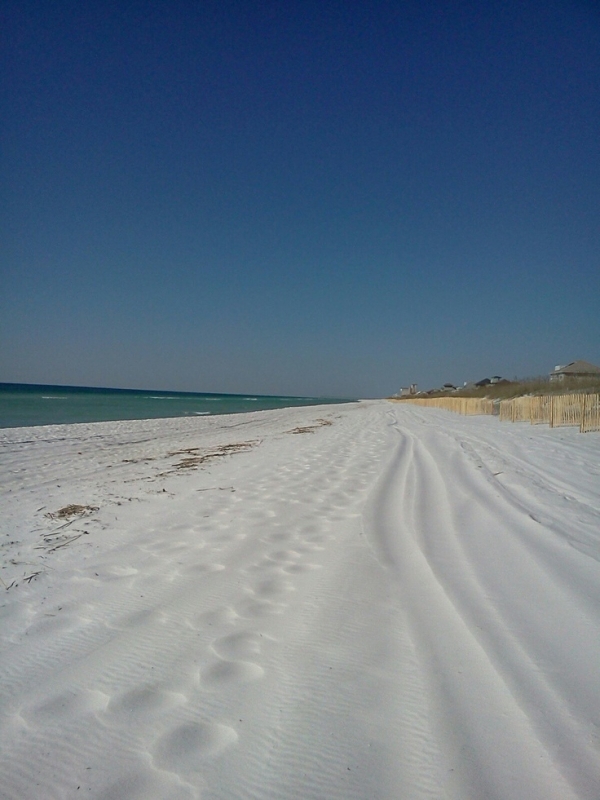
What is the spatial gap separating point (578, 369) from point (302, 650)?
44.6m

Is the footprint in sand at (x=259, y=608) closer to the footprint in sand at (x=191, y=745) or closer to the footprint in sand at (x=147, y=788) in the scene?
the footprint in sand at (x=191, y=745)

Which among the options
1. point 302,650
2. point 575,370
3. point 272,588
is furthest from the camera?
point 575,370

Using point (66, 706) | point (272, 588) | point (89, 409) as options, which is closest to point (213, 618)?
point (272, 588)

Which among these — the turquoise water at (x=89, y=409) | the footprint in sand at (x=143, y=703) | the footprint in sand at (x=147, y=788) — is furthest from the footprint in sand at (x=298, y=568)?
the turquoise water at (x=89, y=409)

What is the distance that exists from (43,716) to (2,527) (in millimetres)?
3102

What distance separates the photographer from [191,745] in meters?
1.49

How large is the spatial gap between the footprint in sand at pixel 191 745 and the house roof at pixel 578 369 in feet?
141

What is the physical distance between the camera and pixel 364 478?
6.18 metres

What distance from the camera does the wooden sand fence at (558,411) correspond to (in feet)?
41.1

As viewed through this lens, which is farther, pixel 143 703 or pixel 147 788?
pixel 143 703

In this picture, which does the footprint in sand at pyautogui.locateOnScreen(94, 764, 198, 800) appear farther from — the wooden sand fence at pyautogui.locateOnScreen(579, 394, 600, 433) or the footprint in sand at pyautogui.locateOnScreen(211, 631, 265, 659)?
the wooden sand fence at pyautogui.locateOnScreen(579, 394, 600, 433)

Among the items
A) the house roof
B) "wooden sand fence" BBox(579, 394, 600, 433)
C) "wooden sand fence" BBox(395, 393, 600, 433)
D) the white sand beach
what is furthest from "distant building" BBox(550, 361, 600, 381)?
the white sand beach

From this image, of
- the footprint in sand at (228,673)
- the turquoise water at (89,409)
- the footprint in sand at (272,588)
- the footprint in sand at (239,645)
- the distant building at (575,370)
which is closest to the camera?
the footprint in sand at (228,673)

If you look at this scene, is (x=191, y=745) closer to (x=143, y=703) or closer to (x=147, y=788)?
(x=147, y=788)
